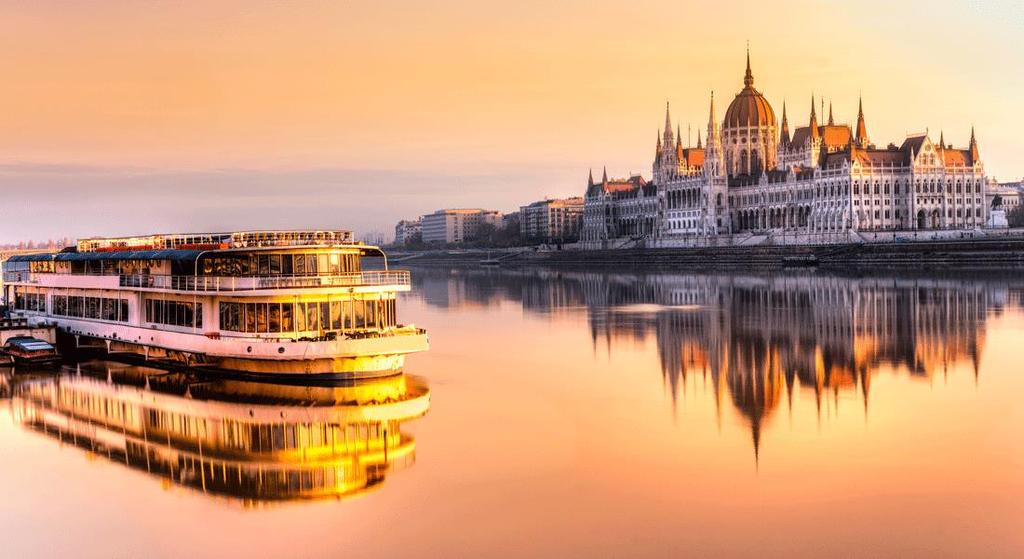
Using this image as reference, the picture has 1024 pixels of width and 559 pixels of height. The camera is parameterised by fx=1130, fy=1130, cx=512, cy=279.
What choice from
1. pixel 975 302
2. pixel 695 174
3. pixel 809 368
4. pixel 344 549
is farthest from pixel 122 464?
pixel 695 174

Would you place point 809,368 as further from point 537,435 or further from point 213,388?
point 213,388

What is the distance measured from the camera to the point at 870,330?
45.1 meters

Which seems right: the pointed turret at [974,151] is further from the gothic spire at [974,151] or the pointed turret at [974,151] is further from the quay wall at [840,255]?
the quay wall at [840,255]

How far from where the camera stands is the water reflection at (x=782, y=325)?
106ft

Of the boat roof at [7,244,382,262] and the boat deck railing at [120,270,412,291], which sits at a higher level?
the boat roof at [7,244,382,262]

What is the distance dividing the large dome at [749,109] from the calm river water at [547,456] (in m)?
149

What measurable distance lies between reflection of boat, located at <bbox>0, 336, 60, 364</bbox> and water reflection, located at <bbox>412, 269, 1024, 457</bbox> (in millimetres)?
19426

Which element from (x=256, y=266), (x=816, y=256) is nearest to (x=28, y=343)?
(x=256, y=266)

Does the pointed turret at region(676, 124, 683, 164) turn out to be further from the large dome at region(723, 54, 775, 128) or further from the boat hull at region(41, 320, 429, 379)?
the boat hull at region(41, 320, 429, 379)

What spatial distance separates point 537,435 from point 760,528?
26.4ft

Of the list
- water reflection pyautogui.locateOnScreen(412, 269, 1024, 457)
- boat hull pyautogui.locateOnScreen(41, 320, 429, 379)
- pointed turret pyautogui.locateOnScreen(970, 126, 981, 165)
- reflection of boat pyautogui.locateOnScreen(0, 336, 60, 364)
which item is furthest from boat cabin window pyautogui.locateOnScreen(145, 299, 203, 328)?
pointed turret pyautogui.locateOnScreen(970, 126, 981, 165)

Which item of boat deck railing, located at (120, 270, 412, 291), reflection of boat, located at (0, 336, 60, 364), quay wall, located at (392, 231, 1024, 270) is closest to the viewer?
boat deck railing, located at (120, 270, 412, 291)

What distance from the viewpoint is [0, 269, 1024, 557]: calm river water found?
17188mm

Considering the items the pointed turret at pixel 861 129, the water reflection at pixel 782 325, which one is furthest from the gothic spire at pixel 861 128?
the water reflection at pixel 782 325
